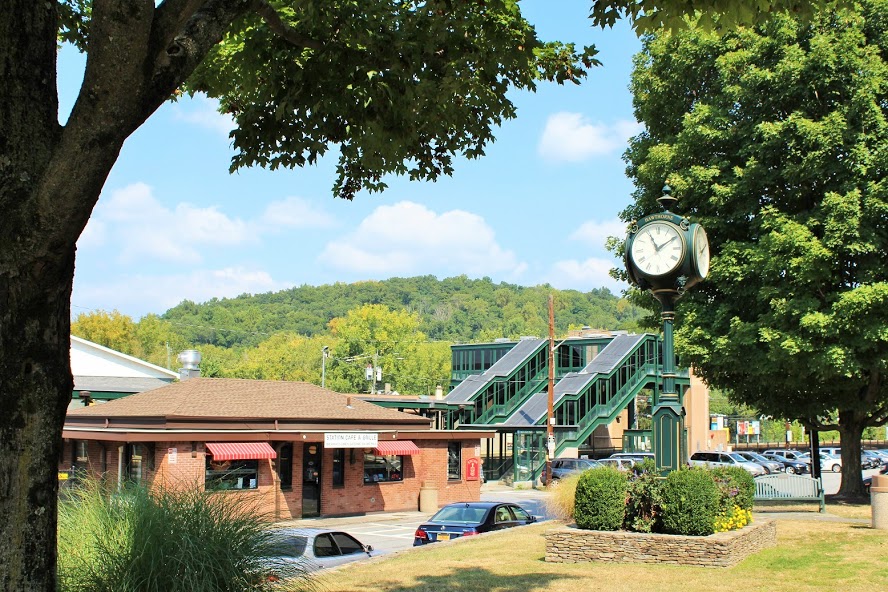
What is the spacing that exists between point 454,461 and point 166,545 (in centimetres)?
3128

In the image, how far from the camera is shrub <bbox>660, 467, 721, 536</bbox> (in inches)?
493

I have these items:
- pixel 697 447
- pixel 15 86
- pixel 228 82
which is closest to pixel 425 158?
pixel 228 82

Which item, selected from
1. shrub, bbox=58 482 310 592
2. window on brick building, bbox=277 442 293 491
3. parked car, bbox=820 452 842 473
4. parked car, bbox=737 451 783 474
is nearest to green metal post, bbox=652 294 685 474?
shrub, bbox=58 482 310 592

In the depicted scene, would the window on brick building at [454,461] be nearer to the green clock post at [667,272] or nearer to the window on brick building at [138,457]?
the window on brick building at [138,457]

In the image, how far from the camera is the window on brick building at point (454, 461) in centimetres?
3741

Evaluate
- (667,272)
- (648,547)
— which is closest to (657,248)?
(667,272)

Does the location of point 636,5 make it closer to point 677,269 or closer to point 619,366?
point 677,269

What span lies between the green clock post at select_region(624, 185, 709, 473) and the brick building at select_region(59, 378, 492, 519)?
15.2 meters

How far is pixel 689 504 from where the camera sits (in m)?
12.5

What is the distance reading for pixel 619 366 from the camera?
5691 centimetres

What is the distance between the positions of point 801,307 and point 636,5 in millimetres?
14846

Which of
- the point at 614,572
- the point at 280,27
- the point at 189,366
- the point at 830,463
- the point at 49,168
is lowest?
the point at 830,463

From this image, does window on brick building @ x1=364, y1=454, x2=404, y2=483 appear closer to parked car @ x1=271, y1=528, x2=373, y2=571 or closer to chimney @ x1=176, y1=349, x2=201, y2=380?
chimney @ x1=176, y1=349, x2=201, y2=380

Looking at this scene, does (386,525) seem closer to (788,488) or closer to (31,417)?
(788,488)
